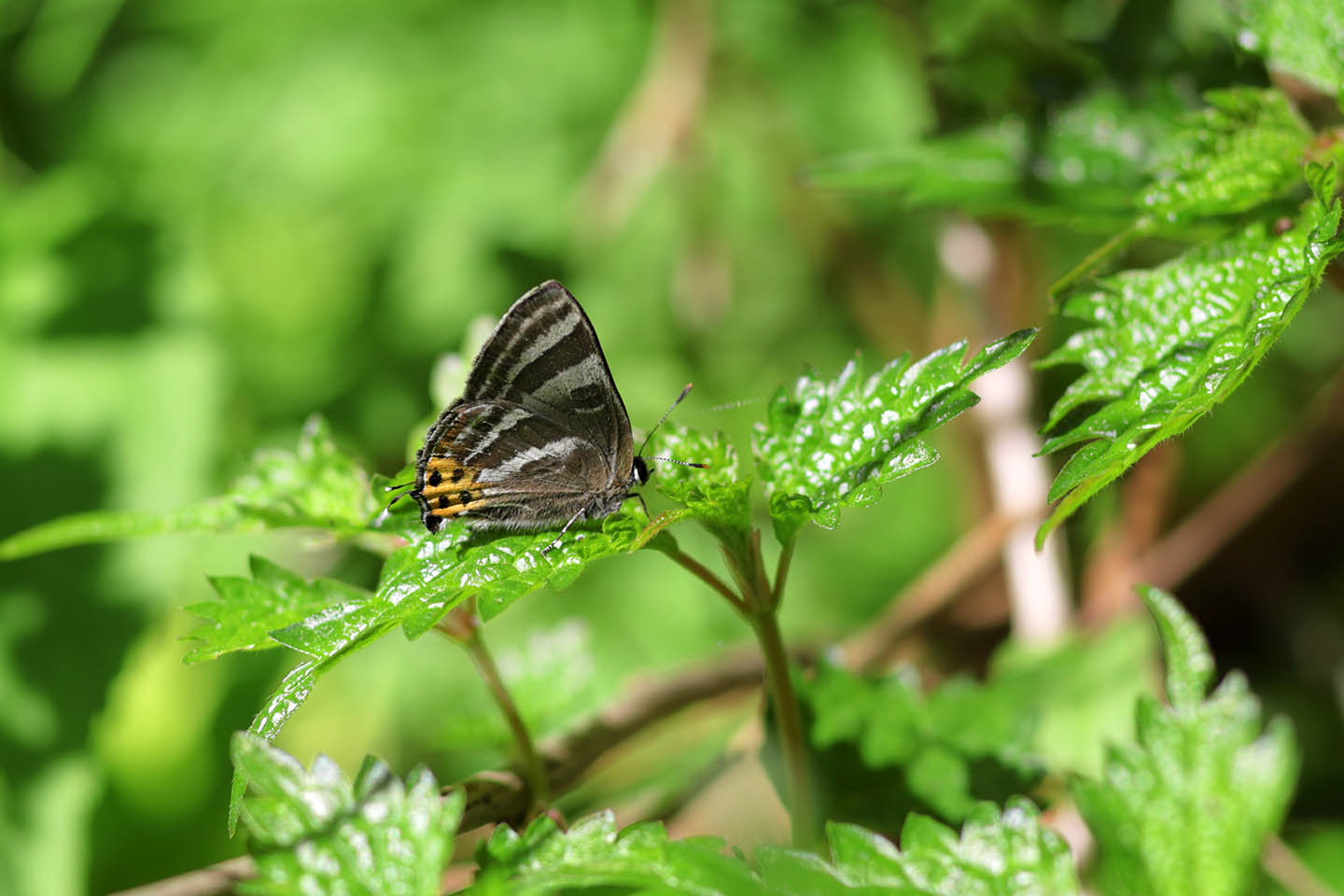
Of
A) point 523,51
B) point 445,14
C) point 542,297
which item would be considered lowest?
point 542,297

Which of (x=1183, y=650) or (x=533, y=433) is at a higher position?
(x=533, y=433)

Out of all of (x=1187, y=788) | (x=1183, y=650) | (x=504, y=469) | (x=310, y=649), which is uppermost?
(x=504, y=469)

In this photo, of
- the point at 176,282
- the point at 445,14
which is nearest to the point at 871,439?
the point at 176,282

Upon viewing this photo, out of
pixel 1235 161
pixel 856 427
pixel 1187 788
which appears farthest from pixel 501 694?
pixel 1235 161

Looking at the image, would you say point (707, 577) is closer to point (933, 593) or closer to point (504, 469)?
point (504, 469)

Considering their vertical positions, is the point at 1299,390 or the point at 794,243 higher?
the point at 794,243

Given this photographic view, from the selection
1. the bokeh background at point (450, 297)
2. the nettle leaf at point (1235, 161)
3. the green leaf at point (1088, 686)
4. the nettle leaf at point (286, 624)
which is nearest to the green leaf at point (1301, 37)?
the nettle leaf at point (1235, 161)

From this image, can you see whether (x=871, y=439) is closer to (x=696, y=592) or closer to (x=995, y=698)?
(x=995, y=698)
